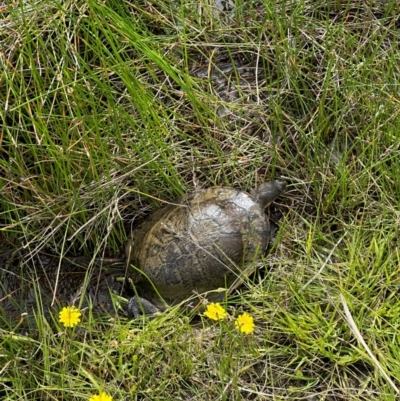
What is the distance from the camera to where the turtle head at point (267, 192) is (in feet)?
6.89

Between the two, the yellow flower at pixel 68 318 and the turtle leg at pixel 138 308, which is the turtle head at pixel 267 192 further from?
the yellow flower at pixel 68 318

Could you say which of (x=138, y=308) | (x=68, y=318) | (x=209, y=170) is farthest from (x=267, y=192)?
(x=68, y=318)

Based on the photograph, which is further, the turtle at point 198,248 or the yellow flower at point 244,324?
the turtle at point 198,248

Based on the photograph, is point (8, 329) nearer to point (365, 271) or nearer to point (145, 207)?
point (145, 207)

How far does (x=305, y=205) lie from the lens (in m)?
2.12

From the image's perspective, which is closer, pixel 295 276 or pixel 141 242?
pixel 295 276

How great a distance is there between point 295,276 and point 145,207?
1.72 feet

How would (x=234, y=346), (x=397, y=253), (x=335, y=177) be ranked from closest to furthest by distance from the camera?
1. (x=234, y=346)
2. (x=397, y=253)
3. (x=335, y=177)

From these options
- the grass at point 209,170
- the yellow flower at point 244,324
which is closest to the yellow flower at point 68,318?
the grass at point 209,170

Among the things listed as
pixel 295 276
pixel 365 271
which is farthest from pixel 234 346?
pixel 365 271

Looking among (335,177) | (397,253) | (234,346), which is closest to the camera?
(234,346)

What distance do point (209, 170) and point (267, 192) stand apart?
0.20 meters

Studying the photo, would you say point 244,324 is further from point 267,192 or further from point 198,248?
point 267,192

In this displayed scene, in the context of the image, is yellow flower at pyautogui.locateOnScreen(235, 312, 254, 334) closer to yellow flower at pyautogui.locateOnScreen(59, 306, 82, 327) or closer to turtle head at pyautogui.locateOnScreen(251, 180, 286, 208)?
yellow flower at pyautogui.locateOnScreen(59, 306, 82, 327)
